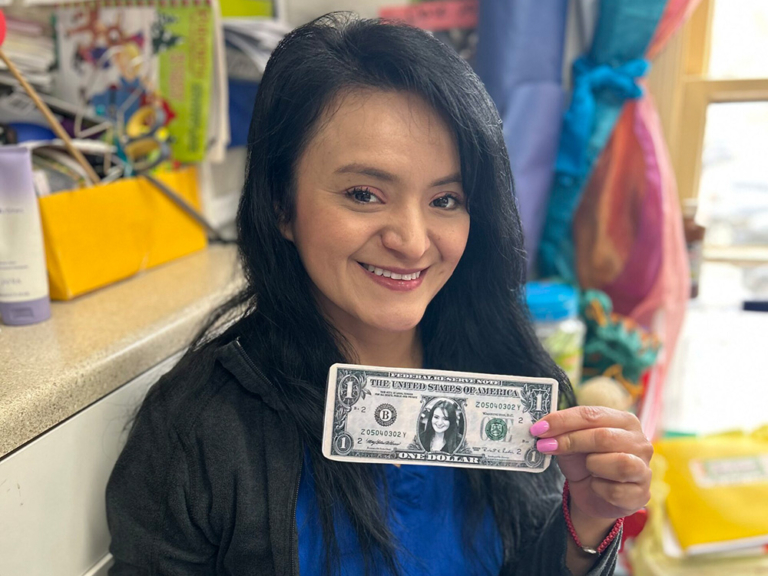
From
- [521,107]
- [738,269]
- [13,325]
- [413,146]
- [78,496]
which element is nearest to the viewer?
[413,146]

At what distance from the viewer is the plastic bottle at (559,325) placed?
167 cm

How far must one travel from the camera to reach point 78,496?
916mm

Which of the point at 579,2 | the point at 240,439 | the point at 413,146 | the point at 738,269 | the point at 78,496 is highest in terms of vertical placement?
the point at 579,2

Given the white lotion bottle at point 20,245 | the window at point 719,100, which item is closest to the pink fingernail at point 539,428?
the white lotion bottle at point 20,245

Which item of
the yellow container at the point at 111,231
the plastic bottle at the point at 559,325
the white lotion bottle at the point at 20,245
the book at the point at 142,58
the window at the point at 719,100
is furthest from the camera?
the window at the point at 719,100

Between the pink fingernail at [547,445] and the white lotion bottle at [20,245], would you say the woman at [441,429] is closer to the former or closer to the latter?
the pink fingernail at [547,445]

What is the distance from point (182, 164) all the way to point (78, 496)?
2.90 feet

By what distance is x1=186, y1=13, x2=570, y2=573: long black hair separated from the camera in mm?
801

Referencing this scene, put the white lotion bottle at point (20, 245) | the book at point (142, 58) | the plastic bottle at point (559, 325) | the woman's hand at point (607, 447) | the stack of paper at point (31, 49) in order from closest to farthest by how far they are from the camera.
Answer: the woman's hand at point (607, 447) < the white lotion bottle at point (20, 245) < the stack of paper at point (31, 49) < the book at point (142, 58) < the plastic bottle at point (559, 325)

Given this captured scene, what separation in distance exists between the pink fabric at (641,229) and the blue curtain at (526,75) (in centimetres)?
19

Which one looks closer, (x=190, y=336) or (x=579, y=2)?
(x=190, y=336)

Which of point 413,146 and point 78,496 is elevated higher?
point 413,146

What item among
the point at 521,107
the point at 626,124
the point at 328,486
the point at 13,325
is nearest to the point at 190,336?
the point at 13,325

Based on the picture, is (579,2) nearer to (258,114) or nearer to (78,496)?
(258,114)
